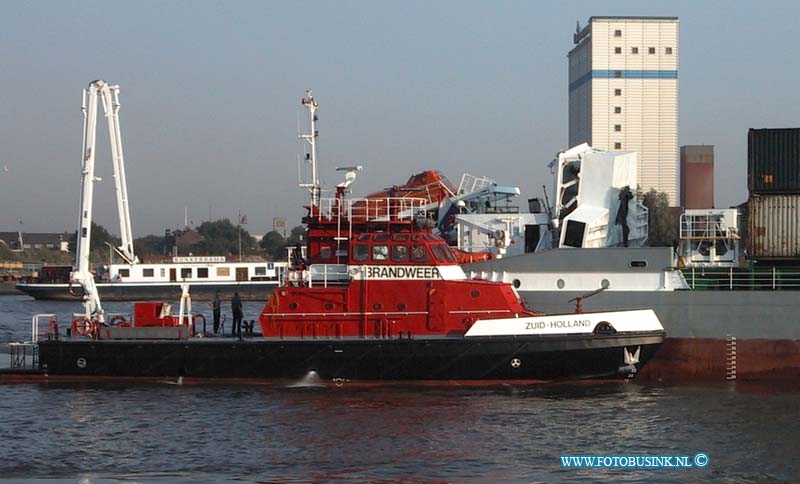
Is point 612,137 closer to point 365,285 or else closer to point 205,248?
point 365,285

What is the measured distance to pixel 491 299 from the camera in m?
22.1

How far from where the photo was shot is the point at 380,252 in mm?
22266

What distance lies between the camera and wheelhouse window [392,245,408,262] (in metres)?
22.2

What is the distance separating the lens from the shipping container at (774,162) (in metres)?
25.0

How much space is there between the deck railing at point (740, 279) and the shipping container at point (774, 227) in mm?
702

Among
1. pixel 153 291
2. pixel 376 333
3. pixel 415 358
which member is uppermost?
pixel 376 333

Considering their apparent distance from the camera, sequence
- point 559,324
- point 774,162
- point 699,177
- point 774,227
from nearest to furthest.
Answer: point 559,324
point 774,227
point 774,162
point 699,177

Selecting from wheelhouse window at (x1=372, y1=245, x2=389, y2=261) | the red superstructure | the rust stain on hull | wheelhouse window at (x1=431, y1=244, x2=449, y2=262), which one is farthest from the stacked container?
wheelhouse window at (x1=372, y1=245, x2=389, y2=261)

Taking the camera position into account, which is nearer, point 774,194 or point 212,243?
point 774,194

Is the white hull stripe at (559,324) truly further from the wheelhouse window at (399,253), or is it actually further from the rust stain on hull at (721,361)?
the wheelhouse window at (399,253)

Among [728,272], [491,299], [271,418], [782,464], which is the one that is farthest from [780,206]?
[271,418]

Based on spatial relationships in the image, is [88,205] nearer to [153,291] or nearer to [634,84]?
[153,291]

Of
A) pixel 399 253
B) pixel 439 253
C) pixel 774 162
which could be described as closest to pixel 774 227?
pixel 774 162

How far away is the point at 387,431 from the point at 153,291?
46062 mm
